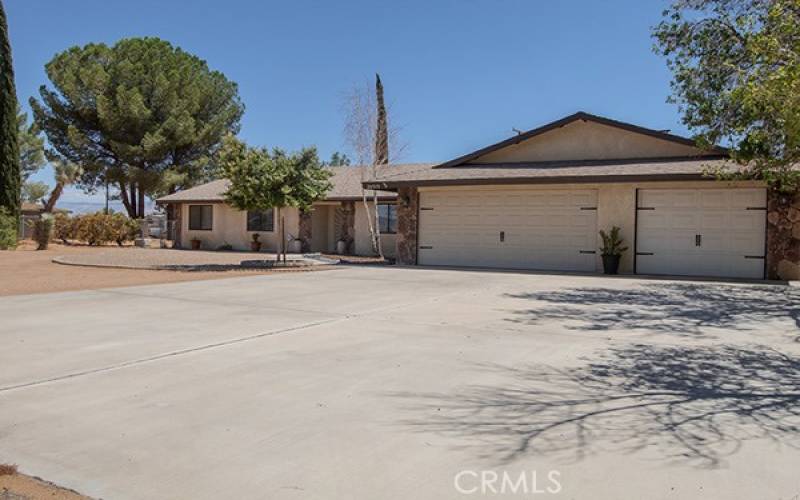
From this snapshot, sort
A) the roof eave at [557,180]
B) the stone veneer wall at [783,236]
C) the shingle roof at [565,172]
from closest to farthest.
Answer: the stone veneer wall at [783,236]
the roof eave at [557,180]
the shingle roof at [565,172]

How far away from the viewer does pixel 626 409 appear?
5234 mm

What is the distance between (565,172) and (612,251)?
101 inches

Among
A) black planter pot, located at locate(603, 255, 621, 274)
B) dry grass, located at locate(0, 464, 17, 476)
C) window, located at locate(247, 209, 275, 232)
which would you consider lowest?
dry grass, located at locate(0, 464, 17, 476)

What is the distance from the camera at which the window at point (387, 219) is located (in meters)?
27.5

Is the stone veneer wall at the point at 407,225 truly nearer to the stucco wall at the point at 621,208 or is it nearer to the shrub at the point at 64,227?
the stucco wall at the point at 621,208

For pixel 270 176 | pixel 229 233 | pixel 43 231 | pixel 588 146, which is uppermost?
pixel 588 146

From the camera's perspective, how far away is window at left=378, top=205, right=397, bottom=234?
27.5 metres

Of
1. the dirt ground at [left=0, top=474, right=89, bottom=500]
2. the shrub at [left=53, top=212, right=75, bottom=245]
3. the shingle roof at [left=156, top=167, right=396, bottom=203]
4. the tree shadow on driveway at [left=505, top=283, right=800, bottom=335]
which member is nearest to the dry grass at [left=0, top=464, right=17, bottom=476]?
the dirt ground at [left=0, top=474, right=89, bottom=500]

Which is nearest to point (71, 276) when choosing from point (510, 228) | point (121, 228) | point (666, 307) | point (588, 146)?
point (510, 228)

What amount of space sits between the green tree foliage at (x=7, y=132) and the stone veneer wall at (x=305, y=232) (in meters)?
13.3

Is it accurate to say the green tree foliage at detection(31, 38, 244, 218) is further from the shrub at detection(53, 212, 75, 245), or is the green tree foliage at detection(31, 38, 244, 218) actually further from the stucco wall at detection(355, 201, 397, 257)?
the stucco wall at detection(355, 201, 397, 257)

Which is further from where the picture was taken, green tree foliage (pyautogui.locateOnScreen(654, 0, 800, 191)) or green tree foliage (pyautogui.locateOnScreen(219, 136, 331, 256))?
green tree foliage (pyautogui.locateOnScreen(219, 136, 331, 256))

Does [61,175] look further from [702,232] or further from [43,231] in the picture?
[702,232]

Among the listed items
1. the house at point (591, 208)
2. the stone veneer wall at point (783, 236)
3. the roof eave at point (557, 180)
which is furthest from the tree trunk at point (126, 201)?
the stone veneer wall at point (783, 236)
